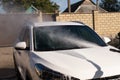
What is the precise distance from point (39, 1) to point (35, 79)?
55565mm

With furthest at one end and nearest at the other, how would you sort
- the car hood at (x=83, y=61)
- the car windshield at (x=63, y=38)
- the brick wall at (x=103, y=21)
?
the brick wall at (x=103, y=21), the car windshield at (x=63, y=38), the car hood at (x=83, y=61)

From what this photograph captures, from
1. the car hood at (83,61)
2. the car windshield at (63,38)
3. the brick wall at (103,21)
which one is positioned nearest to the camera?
the car hood at (83,61)

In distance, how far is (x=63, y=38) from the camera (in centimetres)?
782

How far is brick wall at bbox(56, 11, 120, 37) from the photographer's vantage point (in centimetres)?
2988

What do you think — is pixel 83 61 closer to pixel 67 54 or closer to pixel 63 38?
pixel 67 54

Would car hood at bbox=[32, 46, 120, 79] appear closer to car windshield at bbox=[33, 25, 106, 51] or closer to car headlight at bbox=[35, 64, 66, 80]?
car headlight at bbox=[35, 64, 66, 80]

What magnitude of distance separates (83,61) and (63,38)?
145 centimetres

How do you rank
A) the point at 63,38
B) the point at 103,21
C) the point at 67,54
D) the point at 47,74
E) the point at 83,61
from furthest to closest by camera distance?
the point at 103,21, the point at 63,38, the point at 67,54, the point at 83,61, the point at 47,74

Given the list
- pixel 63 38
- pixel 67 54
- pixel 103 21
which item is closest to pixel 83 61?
pixel 67 54

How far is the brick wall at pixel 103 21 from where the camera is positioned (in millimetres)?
29881

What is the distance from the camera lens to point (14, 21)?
97.2 feet

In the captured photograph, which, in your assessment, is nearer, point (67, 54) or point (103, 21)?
point (67, 54)

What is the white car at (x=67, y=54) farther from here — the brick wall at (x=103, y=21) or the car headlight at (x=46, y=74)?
the brick wall at (x=103, y=21)

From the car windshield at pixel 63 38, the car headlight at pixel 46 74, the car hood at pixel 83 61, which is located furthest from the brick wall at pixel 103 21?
the car headlight at pixel 46 74
